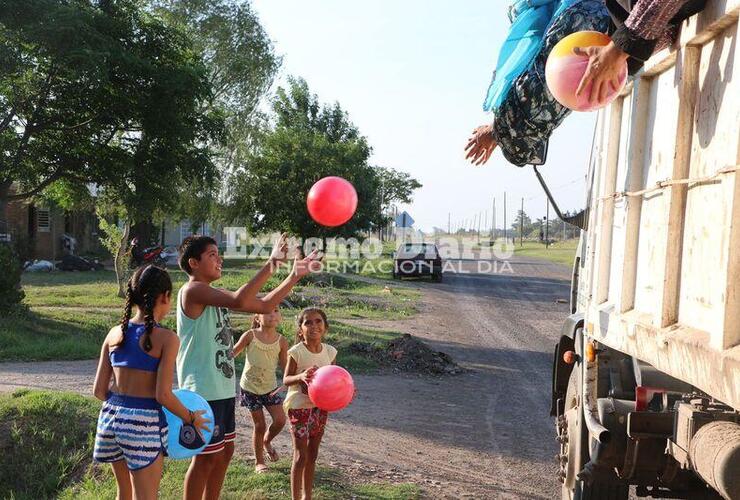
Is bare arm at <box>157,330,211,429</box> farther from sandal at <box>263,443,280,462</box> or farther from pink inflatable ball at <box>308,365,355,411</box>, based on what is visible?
sandal at <box>263,443,280,462</box>

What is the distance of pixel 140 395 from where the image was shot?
390cm

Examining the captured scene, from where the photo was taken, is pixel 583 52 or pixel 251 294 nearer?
pixel 583 52

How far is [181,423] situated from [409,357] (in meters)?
8.11

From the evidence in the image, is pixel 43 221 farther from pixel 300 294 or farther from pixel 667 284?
pixel 667 284

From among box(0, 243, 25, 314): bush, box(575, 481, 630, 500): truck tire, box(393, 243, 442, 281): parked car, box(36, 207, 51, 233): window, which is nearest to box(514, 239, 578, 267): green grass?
box(393, 243, 442, 281): parked car

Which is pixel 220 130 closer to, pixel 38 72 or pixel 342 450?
pixel 38 72

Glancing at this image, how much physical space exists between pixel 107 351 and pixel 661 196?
115 inches

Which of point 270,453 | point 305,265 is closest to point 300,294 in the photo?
point 270,453

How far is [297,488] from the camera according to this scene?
4.95 m

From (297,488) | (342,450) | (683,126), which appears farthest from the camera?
(342,450)

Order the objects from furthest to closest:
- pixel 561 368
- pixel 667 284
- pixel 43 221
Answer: pixel 43 221 < pixel 561 368 < pixel 667 284

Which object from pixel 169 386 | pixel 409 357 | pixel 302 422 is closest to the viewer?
pixel 169 386

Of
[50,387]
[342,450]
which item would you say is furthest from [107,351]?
[50,387]

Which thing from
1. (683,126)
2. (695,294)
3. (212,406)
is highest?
(683,126)
